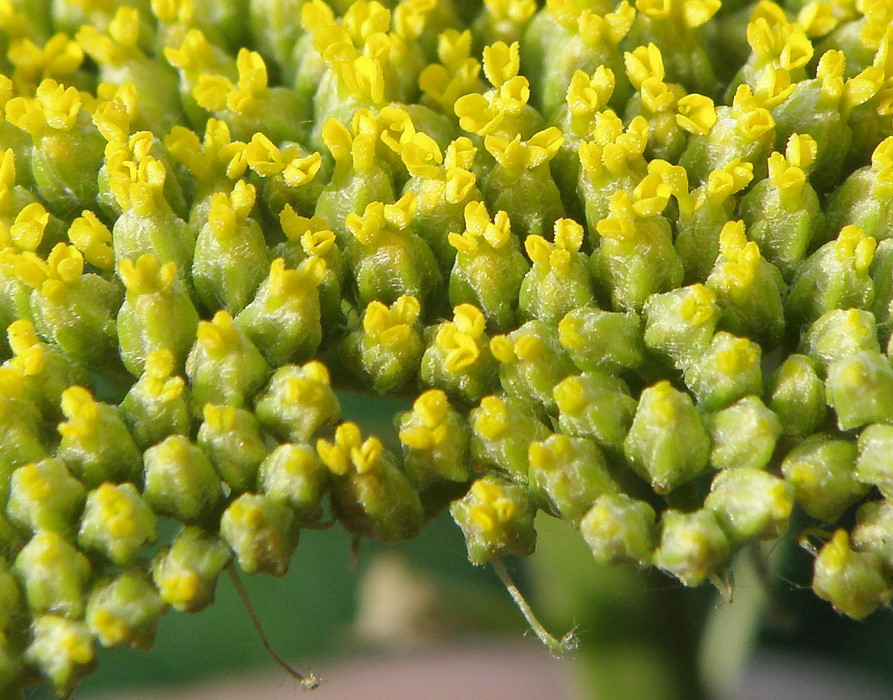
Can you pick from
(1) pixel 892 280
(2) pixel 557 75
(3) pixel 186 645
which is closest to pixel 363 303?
(2) pixel 557 75

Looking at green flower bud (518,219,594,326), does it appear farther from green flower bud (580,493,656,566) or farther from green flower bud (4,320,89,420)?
green flower bud (4,320,89,420)

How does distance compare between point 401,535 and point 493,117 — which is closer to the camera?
point 401,535

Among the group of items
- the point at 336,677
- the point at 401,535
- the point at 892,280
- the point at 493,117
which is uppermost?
the point at 493,117

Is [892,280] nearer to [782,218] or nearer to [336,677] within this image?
[782,218]

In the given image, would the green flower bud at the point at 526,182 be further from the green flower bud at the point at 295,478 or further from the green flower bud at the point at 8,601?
the green flower bud at the point at 8,601

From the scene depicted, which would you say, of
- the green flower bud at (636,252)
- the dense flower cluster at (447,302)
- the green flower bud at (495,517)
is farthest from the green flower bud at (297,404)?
the green flower bud at (636,252)

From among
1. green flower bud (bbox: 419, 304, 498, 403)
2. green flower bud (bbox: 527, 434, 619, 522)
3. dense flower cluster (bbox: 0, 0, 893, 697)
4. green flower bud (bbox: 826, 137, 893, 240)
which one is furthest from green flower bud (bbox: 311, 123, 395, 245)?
green flower bud (bbox: 826, 137, 893, 240)

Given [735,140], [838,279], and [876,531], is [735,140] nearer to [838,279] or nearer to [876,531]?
[838,279]
